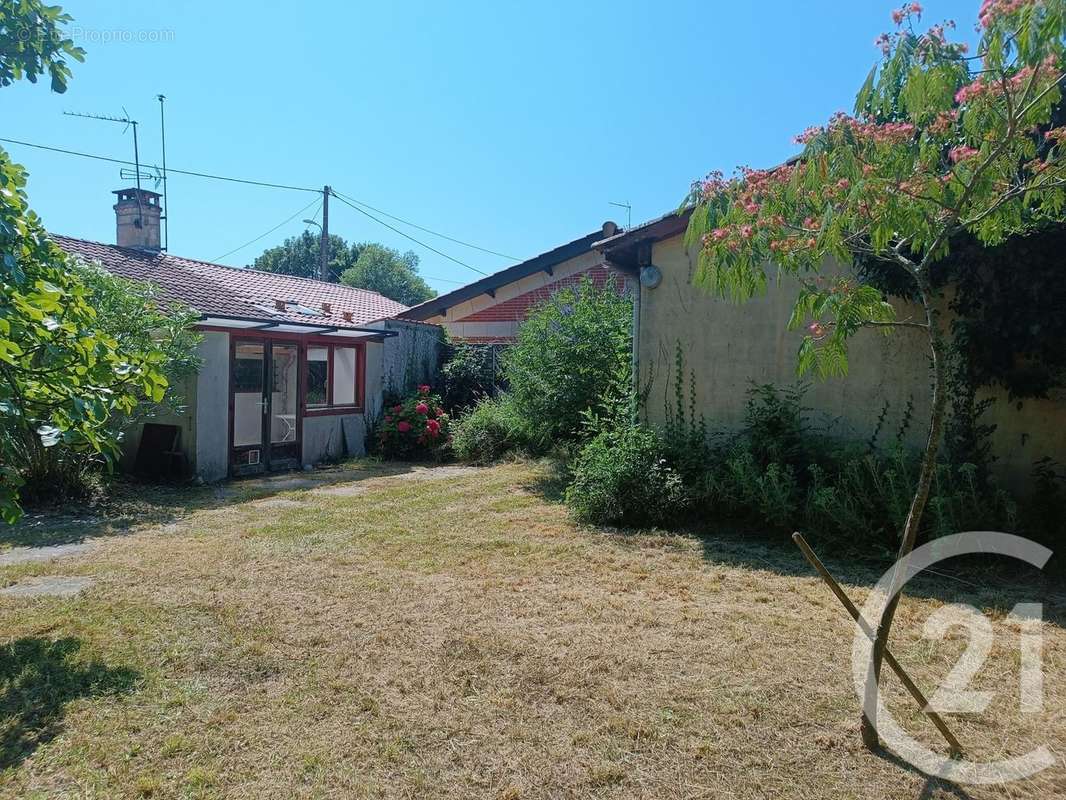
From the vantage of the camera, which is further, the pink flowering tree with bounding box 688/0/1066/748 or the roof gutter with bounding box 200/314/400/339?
the roof gutter with bounding box 200/314/400/339

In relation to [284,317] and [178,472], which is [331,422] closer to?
[284,317]

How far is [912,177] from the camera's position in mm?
3039

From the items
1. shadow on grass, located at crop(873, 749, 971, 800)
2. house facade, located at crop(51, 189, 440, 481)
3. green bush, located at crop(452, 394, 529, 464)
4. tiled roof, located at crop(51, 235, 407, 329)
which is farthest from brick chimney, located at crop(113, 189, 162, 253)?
shadow on grass, located at crop(873, 749, 971, 800)

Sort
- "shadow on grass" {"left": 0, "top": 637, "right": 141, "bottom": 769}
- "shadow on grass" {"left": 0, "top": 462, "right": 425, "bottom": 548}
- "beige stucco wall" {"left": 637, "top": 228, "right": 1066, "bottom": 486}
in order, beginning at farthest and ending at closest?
"beige stucco wall" {"left": 637, "top": 228, "right": 1066, "bottom": 486} < "shadow on grass" {"left": 0, "top": 462, "right": 425, "bottom": 548} < "shadow on grass" {"left": 0, "top": 637, "right": 141, "bottom": 769}

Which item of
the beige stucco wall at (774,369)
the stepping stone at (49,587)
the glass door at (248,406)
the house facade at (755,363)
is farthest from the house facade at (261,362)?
the beige stucco wall at (774,369)

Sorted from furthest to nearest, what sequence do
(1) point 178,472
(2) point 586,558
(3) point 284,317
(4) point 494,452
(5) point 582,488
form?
(4) point 494,452, (3) point 284,317, (1) point 178,472, (5) point 582,488, (2) point 586,558

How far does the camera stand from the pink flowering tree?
285 centimetres

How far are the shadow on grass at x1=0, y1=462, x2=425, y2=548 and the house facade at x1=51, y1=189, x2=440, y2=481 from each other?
2.06ft

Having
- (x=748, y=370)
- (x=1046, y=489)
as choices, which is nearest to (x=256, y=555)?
(x=748, y=370)

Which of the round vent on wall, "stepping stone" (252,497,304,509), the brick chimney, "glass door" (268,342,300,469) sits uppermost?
the brick chimney

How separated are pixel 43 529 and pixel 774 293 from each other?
7874mm

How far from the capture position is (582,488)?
7273 millimetres

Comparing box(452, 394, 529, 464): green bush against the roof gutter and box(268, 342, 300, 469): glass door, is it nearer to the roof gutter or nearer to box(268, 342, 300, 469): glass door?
the roof gutter

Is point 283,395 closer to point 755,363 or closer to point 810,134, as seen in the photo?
point 755,363
